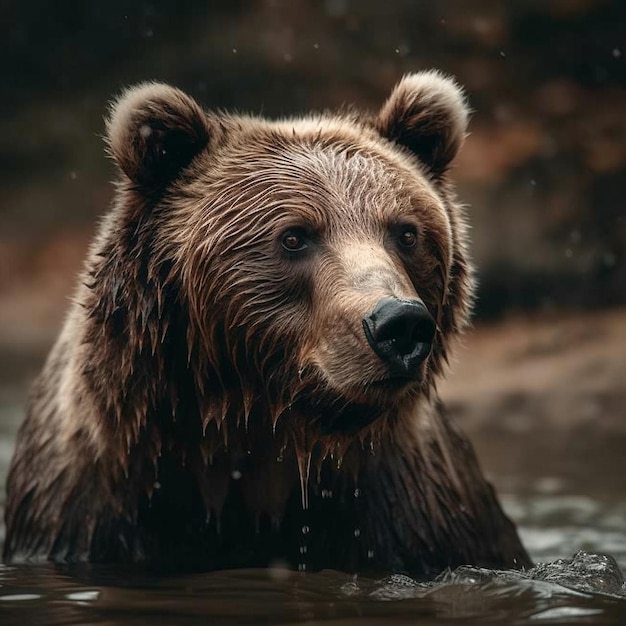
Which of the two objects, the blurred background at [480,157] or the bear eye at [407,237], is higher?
the blurred background at [480,157]

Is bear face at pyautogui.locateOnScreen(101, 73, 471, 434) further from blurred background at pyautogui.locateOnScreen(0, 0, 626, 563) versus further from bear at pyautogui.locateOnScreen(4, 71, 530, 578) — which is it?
blurred background at pyautogui.locateOnScreen(0, 0, 626, 563)

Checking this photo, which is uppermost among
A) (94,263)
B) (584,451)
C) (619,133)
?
(619,133)

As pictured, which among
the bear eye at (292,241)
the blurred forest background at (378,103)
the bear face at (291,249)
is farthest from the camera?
the blurred forest background at (378,103)

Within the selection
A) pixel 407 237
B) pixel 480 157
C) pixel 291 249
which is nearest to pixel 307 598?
pixel 291 249

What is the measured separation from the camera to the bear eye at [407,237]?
434 cm

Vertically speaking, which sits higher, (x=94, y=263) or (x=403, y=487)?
(x=94, y=263)

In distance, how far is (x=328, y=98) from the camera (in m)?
13.5

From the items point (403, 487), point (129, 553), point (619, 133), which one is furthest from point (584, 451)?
point (129, 553)

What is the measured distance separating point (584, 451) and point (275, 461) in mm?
5617

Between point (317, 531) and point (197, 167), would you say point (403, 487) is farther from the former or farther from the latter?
point (197, 167)

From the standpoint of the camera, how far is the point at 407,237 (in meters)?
4.35

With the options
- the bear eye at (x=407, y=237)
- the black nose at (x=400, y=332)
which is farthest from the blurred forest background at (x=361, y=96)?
the black nose at (x=400, y=332)

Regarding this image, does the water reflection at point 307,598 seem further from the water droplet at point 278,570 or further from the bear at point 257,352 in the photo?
the bear at point 257,352

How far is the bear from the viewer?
166 inches
